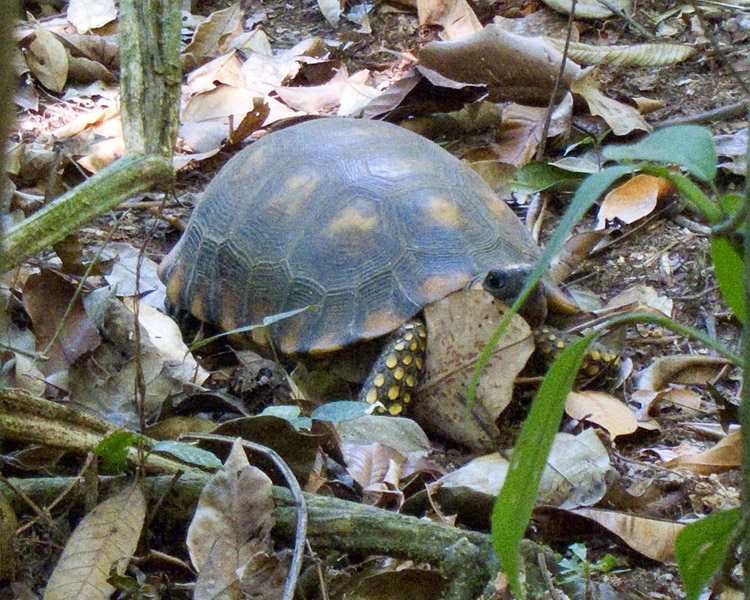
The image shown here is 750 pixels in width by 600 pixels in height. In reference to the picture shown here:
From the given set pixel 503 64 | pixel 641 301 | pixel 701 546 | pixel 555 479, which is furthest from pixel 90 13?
pixel 701 546

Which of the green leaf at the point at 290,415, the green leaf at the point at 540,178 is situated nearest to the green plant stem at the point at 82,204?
the green leaf at the point at 290,415

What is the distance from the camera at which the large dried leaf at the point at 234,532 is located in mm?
1622

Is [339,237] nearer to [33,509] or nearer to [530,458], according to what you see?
[33,509]

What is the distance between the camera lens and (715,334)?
3092mm

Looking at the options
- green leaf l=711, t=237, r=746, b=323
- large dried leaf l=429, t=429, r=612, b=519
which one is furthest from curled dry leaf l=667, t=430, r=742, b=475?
green leaf l=711, t=237, r=746, b=323

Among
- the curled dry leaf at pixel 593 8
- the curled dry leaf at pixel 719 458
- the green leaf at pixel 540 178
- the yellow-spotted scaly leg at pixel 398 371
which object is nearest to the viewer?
the curled dry leaf at pixel 719 458

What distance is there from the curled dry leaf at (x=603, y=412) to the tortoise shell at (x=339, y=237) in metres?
A: 0.45

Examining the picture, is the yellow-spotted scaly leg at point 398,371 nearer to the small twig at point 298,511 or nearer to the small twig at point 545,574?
the small twig at point 298,511

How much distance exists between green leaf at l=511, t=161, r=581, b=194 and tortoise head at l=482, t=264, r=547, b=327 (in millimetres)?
867

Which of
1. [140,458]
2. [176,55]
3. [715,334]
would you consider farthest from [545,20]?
[140,458]

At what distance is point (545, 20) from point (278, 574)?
4321 millimetres

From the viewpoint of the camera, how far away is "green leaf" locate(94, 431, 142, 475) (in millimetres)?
1719

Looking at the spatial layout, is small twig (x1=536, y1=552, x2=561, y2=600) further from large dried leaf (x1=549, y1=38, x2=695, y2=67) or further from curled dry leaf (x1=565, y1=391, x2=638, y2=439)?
large dried leaf (x1=549, y1=38, x2=695, y2=67)

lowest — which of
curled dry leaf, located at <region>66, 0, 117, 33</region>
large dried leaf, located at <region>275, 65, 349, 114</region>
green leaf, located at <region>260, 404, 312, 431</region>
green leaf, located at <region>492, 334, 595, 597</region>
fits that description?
large dried leaf, located at <region>275, 65, 349, 114</region>
